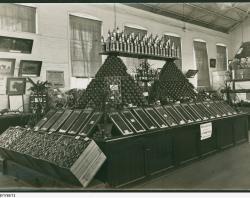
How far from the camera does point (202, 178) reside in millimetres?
4203

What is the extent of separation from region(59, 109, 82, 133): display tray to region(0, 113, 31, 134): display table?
2295 mm

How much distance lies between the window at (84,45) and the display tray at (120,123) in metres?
4.54

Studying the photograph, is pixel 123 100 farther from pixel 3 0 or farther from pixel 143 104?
pixel 3 0

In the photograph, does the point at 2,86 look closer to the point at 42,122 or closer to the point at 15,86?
the point at 15,86

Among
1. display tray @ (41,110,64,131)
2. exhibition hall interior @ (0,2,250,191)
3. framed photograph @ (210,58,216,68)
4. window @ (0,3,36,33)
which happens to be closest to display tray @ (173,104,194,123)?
exhibition hall interior @ (0,2,250,191)

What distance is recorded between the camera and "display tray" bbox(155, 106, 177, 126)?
4.65 meters

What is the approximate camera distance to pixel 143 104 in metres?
4.70

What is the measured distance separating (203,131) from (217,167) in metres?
0.64

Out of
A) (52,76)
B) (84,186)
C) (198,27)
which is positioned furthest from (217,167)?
(198,27)

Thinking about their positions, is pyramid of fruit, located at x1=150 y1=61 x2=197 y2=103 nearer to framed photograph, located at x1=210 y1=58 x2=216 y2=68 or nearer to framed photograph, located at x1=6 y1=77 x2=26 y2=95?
framed photograph, located at x1=6 y1=77 x2=26 y2=95

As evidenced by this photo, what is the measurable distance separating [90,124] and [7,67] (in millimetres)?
3782

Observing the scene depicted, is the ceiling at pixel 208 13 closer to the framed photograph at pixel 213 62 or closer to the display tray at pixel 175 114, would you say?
the framed photograph at pixel 213 62

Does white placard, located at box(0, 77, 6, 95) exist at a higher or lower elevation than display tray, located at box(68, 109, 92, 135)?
A: higher

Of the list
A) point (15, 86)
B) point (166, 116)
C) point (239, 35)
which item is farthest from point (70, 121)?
point (239, 35)
